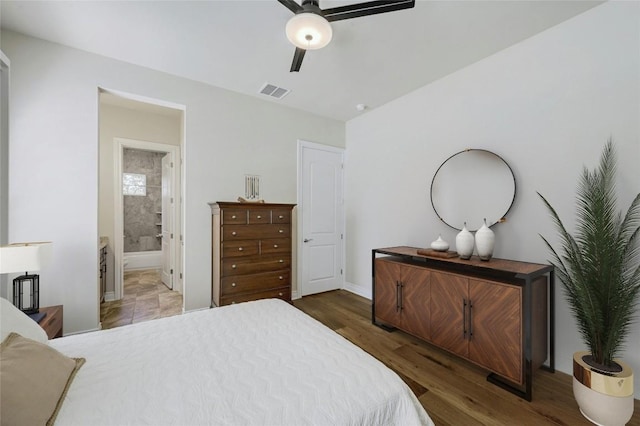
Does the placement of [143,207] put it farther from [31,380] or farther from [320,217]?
[31,380]

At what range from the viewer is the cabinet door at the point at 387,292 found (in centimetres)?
278

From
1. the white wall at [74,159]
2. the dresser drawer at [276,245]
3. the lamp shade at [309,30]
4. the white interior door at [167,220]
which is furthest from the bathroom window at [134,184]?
the lamp shade at [309,30]

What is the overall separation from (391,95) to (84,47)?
133 inches

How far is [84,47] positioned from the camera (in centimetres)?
254

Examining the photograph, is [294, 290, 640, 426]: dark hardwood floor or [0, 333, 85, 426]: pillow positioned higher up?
[0, 333, 85, 426]: pillow

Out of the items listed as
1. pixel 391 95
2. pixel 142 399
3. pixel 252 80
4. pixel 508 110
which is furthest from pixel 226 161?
pixel 508 110

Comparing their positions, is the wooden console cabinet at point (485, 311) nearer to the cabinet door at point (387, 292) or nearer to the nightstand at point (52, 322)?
the cabinet door at point (387, 292)

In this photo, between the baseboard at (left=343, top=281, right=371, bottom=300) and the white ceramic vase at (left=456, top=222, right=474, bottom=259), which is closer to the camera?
the white ceramic vase at (left=456, top=222, right=474, bottom=259)

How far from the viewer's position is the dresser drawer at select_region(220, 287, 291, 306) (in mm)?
2947

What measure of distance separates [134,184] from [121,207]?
111 inches

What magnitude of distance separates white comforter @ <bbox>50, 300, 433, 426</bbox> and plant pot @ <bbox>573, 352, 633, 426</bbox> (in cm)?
129

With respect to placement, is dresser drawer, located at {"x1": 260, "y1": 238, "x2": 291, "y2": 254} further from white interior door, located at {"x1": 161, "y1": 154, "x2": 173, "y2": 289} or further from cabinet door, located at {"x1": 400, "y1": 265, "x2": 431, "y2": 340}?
white interior door, located at {"x1": 161, "y1": 154, "x2": 173, "y2": 289}

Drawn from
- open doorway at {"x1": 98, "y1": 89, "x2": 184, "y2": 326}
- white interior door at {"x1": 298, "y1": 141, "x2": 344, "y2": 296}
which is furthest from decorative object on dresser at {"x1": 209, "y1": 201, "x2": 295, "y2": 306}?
open doorway at {"x1": 98, "y1": 89, "x2": 184, "y2": 326}

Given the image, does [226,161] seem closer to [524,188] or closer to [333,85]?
[333,85]
